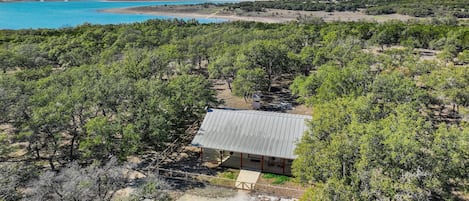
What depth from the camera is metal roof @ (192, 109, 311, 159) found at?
87.0 ft

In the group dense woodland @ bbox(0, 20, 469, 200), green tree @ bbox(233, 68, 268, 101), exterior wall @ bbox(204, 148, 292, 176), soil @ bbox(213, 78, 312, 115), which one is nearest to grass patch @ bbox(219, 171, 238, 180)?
exterior wall @ bbox(204, 148, 292, 176)

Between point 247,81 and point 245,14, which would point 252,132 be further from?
point 245,14

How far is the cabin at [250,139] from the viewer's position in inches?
1047

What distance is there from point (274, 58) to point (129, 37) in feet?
108

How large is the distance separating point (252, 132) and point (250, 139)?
79 centimetres

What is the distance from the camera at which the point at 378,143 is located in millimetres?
17172

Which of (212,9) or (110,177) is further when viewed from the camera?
(212,9)

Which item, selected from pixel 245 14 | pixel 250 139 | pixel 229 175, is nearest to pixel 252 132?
pixel 250 139

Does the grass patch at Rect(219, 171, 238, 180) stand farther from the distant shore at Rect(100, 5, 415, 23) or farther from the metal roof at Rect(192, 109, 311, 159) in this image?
the distant shore at Rect(100, 5, 415, 23)

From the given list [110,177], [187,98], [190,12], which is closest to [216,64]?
[187,98]

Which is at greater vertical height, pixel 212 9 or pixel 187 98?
pixel 212 9

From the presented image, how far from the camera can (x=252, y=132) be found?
27.9 meters

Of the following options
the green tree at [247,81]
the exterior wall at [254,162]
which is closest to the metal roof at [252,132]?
the exterior wall at [254,162]

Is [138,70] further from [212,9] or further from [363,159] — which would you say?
[212,9]
